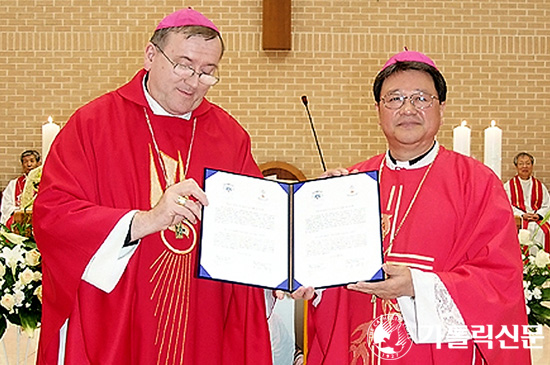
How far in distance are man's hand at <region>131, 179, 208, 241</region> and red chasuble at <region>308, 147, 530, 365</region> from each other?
0.74 m

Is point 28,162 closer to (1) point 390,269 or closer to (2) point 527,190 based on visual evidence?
(2) point 527,190

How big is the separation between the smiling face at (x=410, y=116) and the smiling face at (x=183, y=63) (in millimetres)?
681

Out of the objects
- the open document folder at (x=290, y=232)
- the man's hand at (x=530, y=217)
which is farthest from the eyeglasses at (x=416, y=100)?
the man's hand at (x=530, y=217)

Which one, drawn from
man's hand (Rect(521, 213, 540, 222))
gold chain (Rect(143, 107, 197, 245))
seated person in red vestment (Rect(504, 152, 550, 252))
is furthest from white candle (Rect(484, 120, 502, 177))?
seated person in red vestment (Rect(504, 152, 550, 252))

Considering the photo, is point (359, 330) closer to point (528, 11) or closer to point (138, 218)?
point (138, 218)

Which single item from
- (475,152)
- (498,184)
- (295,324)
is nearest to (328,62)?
(475,152)

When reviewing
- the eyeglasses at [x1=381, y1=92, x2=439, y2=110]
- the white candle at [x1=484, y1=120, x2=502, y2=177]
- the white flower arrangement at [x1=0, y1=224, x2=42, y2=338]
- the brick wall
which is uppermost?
the brick wall

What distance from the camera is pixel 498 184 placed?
273cm

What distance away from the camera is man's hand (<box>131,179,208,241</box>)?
237cm

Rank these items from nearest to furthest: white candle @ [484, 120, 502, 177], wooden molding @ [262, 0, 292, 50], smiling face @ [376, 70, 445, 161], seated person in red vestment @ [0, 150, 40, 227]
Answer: smiling face @ [376, 70, 445, 161] → white candle @ [484, 120, 502, 177] → seated person in red vestment @ [0, 150, 40, 227] → wooden molding @ [262, 0, 292, 50]

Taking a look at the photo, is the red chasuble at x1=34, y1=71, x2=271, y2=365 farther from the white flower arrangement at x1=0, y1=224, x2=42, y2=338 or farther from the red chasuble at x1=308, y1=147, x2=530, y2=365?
the white flower arrangement at x1=0, y1=224, x2=42, y2=338

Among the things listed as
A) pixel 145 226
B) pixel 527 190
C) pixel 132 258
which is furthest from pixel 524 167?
pixel 145 226

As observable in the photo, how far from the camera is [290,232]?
2.51 meters

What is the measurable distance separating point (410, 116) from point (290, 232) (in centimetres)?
67
